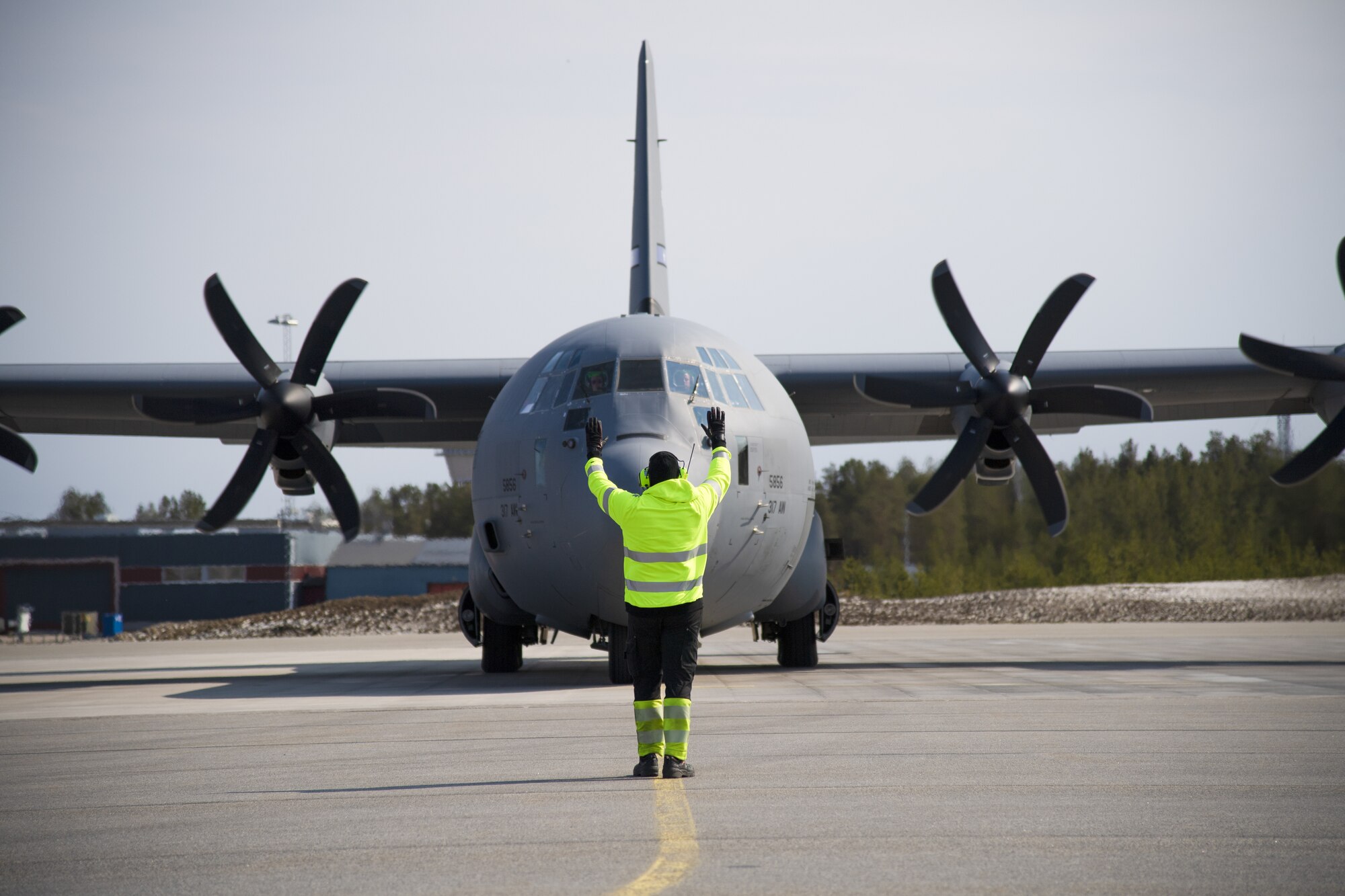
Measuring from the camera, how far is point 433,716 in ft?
30.6

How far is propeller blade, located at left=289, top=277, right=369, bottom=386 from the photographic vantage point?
15.1 meters

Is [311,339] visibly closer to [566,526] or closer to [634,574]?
[566,526]

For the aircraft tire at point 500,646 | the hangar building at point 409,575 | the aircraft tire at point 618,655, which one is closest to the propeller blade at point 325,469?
the aircraft tire at point 500,646

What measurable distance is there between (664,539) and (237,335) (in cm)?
1076

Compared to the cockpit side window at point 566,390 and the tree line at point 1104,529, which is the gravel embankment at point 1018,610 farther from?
the cockpit side window at point 566,390

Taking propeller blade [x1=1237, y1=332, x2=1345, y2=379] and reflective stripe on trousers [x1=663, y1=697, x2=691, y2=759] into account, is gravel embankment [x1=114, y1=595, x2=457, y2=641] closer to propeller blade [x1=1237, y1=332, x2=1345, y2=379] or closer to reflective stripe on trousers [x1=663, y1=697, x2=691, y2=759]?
propeller blade [x1=1237, y1=332, x2=1345, y2=379]

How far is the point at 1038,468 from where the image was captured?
15.9 m

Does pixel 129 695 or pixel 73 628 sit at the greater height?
pixel 129 695

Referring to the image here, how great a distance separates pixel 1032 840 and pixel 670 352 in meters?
7.88

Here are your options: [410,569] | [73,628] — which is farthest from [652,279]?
[410,569]

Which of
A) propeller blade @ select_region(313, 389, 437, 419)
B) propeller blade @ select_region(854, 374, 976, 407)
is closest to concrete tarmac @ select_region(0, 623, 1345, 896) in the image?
propeller blade @ select_region(313, 389, 437, 419)

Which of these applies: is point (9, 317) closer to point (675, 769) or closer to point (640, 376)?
point (640, 376)

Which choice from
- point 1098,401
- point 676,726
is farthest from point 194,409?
point 1098,401

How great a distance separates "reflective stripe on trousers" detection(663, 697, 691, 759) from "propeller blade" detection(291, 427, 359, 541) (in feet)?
32.9
